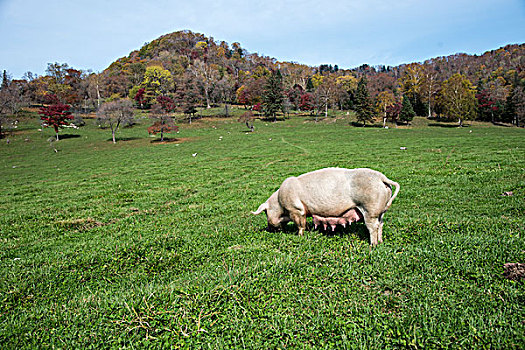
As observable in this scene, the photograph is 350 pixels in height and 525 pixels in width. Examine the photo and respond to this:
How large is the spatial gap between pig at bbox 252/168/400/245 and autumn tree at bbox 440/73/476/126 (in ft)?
245

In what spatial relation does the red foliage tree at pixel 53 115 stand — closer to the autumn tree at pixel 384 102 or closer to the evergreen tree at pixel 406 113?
the autumn tree at pixel 384 102

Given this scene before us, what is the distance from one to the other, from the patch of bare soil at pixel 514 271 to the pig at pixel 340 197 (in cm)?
212

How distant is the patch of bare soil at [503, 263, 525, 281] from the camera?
13.9 ft

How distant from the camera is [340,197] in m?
6.31

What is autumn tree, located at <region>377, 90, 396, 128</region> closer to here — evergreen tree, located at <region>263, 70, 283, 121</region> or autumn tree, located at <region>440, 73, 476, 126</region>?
autumn tree, located at <region>440, 73, 476, 126</region>

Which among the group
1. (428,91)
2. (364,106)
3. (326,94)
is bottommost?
(364,106)

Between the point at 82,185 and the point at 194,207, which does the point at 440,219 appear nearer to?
the point at 194,207

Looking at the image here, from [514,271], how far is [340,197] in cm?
319

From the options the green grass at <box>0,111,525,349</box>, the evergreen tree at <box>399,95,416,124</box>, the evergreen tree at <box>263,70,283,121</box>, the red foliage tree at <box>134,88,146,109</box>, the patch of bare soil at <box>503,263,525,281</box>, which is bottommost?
the green grass at <box>0,111,525,349</box>

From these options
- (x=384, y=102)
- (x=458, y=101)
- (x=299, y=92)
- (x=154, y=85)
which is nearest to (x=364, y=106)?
(x=384, y=102)

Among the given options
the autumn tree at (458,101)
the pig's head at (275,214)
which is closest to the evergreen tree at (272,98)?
the autumn tree at (458,101)

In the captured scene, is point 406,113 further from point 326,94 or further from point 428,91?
point 326,94

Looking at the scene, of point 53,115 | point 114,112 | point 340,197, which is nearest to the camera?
point 340,197


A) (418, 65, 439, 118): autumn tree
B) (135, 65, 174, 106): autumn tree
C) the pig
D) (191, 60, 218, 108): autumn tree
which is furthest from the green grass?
(135, 65, 174, 106): autumn tree
